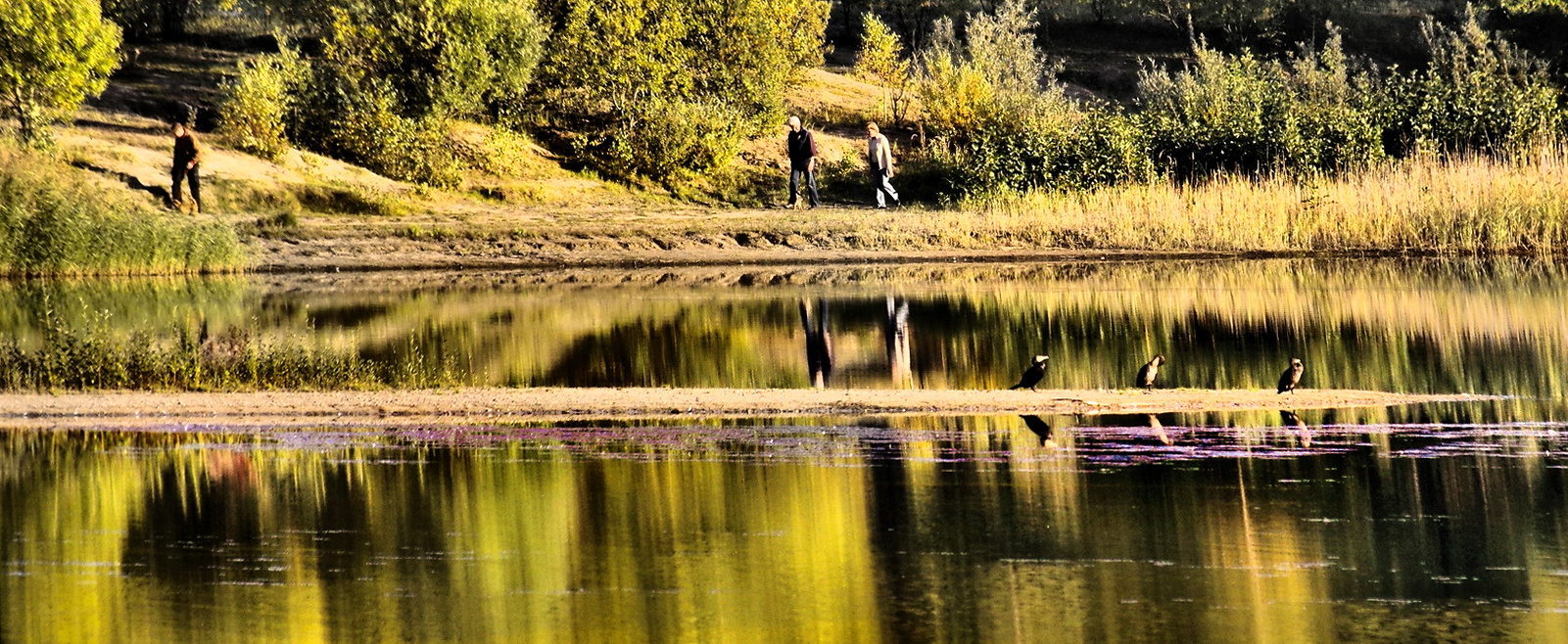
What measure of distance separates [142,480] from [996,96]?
122 feet

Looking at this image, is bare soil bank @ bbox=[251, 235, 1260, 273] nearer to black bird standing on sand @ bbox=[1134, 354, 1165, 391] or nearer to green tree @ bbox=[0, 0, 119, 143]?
green tree @ bbox=[0, 0, 119, 143]

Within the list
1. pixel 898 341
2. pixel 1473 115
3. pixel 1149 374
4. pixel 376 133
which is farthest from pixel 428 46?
pixel 1149 374

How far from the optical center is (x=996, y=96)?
160 ft

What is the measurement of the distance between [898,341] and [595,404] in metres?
6.39

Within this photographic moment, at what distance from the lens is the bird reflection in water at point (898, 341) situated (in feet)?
62.8

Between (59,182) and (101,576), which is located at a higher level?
(59,182)

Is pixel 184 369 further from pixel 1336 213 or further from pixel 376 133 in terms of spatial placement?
pixel 376 133

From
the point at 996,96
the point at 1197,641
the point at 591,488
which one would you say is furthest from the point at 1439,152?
the point at 1197,641

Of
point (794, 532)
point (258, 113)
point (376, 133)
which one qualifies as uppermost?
point (258, 113)

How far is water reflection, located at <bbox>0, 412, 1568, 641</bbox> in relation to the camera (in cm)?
955

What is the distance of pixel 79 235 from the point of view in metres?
34.7

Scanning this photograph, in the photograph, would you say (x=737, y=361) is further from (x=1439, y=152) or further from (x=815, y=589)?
(x=1439, y=152)

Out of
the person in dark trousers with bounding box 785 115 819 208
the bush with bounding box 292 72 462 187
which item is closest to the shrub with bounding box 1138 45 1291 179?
the person in dark trousers with bounding box 785 115 819 208

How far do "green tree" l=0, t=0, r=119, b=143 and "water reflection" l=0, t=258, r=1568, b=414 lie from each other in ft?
21.6
